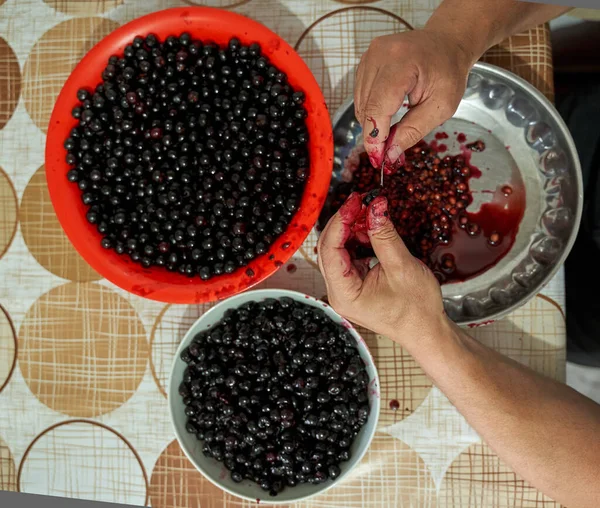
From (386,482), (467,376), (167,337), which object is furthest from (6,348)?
(467,376)

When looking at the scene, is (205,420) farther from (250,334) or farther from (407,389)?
(407,389)

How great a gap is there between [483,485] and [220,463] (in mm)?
598

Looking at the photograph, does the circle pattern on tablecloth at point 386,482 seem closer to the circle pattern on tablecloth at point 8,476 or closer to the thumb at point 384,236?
the thumb at point 384,236

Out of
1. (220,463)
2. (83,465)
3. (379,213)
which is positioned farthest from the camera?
(83,465)

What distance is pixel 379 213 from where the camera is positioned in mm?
902

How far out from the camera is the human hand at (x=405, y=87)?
922mm

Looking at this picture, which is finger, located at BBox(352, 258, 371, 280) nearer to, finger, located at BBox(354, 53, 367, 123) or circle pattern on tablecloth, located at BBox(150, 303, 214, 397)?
finger, located at BBox(354, 53, 367, 123)

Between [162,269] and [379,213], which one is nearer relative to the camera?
[379,213]

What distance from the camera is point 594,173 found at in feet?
3.95

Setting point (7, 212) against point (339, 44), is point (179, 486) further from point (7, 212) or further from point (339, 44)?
point (339, 44)

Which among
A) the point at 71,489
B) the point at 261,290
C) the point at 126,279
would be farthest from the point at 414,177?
the point at 71,489

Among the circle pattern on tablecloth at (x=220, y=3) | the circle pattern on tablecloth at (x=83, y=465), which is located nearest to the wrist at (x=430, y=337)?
the circle pattern on tablecloth at (x=83, y=465)

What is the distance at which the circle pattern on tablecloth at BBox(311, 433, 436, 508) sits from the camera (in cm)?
119

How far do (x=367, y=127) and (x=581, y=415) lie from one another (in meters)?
0.68
